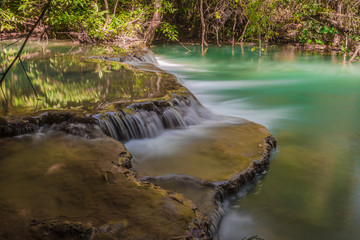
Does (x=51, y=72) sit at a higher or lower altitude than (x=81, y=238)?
higher

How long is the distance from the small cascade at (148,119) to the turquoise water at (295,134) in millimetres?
1421

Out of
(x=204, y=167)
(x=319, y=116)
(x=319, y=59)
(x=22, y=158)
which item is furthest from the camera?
(x=319, y=59)

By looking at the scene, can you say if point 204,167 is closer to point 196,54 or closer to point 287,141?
point 287,141

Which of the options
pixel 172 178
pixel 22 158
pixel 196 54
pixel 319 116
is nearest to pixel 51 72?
pixel 22 158

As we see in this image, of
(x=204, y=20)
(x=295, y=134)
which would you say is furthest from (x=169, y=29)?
(x=204, y=20)

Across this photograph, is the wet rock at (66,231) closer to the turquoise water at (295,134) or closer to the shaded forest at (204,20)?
the turquoise water at (295,134)

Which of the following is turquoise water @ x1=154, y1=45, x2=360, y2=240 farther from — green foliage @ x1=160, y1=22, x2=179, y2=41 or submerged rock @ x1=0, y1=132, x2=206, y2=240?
green foliage @ x1=160, y1=22, x2=179, y2=41

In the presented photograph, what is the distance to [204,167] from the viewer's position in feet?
12.0

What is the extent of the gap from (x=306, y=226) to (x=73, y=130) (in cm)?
272

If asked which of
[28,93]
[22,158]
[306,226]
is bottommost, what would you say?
[306,226]

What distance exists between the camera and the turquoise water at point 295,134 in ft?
10.3

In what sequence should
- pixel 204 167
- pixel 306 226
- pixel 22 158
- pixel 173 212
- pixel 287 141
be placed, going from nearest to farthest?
pixel 173 212
pixel 306 226
pixel 22 158
pixel 204 167
pixel 287 141

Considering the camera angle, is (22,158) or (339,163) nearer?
(22,158)

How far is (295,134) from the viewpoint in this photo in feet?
18.3
